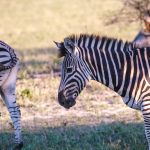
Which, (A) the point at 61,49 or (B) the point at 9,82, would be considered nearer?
(A) the point at 61,49

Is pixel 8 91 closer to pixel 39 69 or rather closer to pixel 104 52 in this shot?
pixel 104 52

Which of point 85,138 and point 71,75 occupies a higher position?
point 71,75

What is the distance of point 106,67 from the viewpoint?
7094 mm

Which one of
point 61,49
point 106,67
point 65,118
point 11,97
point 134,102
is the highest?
point 61,49

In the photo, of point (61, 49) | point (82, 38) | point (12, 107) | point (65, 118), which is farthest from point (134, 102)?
point (65, 118)

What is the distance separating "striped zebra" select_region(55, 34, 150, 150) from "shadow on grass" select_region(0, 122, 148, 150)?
111 cm

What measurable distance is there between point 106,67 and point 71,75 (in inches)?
20.3

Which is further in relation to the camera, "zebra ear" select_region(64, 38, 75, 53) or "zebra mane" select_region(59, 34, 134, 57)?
"zebra mane" select_region(59, 34, 134, 57)

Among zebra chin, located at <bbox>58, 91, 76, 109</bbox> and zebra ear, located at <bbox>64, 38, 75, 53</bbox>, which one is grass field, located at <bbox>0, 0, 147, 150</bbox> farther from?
zebra ear, located at <bbox>64, 38, 75, 53</bbox>

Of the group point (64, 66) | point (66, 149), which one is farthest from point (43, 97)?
point (64, 66)

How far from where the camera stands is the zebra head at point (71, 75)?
274 inches

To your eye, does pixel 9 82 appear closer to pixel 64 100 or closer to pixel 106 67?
pixel 64 100

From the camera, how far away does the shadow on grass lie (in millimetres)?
8017

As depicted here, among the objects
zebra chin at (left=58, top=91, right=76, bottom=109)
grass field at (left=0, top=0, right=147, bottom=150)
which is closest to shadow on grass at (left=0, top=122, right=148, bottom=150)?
grass field at (left=0, top=0, right=147, bottom=150)
